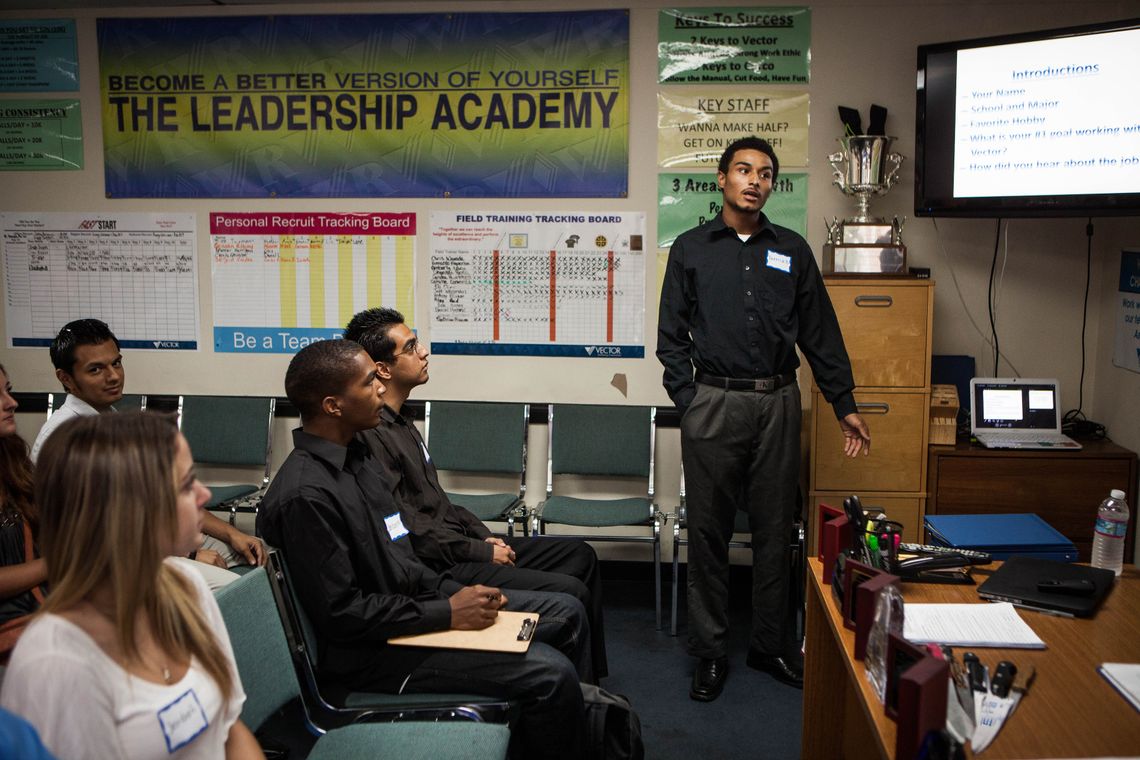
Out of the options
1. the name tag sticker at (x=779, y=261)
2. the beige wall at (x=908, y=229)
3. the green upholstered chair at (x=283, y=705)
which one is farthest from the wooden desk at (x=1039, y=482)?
the green upholstered chair at (x=283, y=705)

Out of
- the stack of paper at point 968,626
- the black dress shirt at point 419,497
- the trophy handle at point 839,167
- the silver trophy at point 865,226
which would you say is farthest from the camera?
the trophy handle at point 839,167

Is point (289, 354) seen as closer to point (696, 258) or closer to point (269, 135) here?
point (269, 135)

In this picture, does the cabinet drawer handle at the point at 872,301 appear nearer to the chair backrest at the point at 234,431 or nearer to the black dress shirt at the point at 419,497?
the black dress shirt at the point at 419,497

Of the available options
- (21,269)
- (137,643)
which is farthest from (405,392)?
(21,269)

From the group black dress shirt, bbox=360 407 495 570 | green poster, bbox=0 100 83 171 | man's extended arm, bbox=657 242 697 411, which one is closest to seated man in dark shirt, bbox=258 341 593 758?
black dress shirt, bbox=360 407 495 570

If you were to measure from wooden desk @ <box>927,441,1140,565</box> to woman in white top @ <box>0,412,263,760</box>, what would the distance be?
3.07 m

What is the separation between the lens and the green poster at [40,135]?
14.4 feet

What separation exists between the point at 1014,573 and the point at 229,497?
10.8 ft

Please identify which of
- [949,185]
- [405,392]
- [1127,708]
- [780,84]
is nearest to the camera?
[1127,708]

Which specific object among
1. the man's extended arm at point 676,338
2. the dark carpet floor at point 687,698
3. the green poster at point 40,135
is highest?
the green poster at point 40,135

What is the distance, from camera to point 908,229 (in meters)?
4.00

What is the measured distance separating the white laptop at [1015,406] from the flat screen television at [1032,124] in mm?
764

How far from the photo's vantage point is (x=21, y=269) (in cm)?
452

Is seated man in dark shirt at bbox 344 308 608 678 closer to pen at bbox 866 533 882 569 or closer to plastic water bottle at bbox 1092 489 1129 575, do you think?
pen at bbox 866 533 882 569
